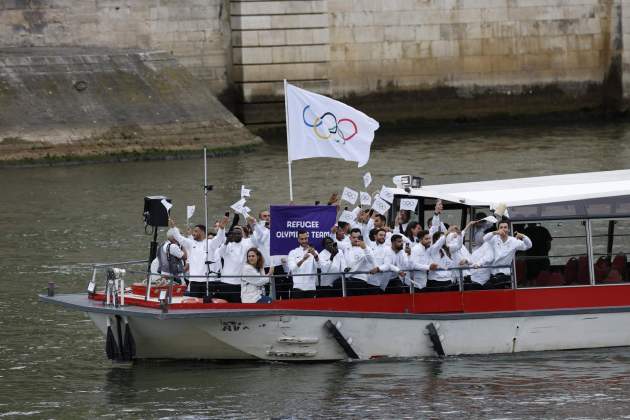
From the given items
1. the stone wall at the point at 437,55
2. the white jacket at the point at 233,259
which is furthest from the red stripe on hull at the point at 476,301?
the stone wall at the point at 437,55

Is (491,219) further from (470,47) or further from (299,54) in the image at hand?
(470,47)

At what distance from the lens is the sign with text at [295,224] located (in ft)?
61.3

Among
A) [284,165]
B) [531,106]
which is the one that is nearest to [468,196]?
[284,165]

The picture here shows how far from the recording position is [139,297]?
1909 centimetres

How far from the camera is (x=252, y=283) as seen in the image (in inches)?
738

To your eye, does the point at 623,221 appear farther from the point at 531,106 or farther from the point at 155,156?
the point at 531,106

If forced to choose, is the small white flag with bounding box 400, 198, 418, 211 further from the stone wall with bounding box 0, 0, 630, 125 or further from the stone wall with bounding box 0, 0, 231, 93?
the stone wall with bounding box 0, 0, 630, 125

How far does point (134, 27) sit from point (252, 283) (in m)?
25.5

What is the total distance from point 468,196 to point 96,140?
68.4 ft

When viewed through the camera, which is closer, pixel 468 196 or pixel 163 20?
pixel 468 196

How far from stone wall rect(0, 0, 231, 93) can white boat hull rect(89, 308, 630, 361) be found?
23292mm

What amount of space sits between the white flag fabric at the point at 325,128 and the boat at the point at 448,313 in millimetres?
1435

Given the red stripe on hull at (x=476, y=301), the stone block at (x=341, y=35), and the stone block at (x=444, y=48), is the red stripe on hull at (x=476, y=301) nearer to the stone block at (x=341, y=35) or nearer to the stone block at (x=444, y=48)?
the stone block at (x=341, y=35)

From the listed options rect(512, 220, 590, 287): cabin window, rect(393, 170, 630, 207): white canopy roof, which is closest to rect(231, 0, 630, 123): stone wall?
rect(393, 170, 630, 207): white canopy roof
